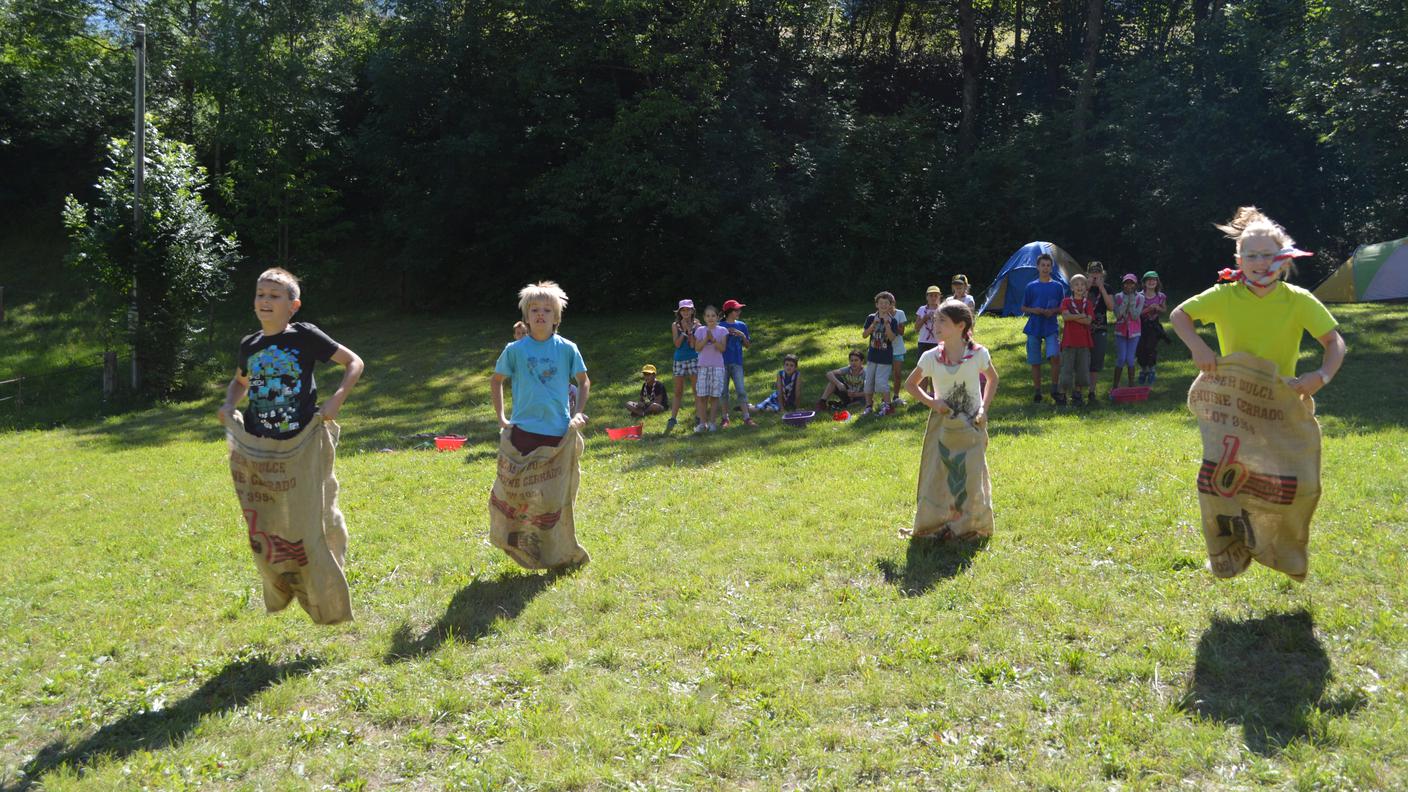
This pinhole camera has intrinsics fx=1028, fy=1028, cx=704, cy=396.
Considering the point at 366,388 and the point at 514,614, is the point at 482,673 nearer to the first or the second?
the point at 514,614

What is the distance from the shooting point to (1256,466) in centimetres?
531

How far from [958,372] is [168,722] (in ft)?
16.3

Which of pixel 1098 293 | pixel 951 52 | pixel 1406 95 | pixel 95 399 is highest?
pixel 951 52

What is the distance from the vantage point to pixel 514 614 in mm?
6160

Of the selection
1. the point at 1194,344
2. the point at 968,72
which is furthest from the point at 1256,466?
the point at 968,72

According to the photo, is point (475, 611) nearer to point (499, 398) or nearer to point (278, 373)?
point (499, 398)

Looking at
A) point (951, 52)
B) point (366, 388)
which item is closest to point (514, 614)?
point (366, 388)

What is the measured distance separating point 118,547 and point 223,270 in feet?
48.7

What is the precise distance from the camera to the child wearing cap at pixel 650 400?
598 inches

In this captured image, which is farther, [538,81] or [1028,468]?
[538,81]

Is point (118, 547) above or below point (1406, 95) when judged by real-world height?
below

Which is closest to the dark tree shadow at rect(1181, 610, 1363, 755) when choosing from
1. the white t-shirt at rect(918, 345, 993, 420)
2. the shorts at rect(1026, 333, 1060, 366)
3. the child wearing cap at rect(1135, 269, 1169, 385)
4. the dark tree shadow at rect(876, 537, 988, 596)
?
the dark tree shadow at rect(876, 537, 988, 596)

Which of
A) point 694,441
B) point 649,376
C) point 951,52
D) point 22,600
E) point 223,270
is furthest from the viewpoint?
point 951,52

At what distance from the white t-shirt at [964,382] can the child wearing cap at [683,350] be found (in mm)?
6409
